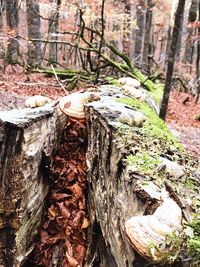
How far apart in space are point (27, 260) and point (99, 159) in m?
1.22

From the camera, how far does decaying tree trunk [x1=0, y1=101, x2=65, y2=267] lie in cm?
313

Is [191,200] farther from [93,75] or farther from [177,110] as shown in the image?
[177,110]

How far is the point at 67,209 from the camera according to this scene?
388 cm

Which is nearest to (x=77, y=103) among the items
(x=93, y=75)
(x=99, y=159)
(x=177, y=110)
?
(x=99, y=159)

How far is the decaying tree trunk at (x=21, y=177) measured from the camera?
10.3 feet

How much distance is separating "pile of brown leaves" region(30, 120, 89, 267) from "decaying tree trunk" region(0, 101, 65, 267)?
0.18m

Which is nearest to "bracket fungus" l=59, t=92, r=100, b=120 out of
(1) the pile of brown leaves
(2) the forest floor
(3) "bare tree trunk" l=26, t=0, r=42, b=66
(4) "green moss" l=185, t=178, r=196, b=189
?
(1) the pile of brown leaves

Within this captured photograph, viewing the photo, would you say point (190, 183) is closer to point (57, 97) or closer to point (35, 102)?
point (35, 102)

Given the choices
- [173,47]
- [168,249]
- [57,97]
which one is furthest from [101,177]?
[57,97]

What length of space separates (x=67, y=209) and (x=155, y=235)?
215 centimetres

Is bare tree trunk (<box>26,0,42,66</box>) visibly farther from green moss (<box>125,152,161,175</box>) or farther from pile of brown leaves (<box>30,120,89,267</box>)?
green moss (<box>125,152,161,175</box>)

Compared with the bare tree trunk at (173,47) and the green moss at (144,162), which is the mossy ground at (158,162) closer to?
the green moss at (144,162)

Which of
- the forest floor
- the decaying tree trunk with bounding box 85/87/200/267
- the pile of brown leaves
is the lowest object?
the forest floor

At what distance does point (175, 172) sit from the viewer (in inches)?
108
